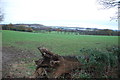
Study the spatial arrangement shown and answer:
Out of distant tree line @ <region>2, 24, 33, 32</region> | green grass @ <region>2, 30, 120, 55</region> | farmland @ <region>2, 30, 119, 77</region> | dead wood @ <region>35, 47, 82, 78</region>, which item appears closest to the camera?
dead wood @ <region>35, 47, 82, 78</region>

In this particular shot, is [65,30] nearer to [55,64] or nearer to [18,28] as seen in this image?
[18,28]

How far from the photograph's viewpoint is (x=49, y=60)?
465 centimetres

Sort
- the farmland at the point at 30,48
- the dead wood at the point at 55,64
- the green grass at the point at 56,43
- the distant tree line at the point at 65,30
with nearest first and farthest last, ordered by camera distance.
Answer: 1. the dead wood at the point at 55,64
2. the farmland at the point at 30,48
3. the green grass at the point at 56,43
4. the distant tree line at the point at 65,30

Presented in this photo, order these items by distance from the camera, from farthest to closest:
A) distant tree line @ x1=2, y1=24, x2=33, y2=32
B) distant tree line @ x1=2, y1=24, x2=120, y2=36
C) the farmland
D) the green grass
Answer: distant tree line @ x1=2, y1=24, x2=33, y2=32 → distant tree line @ x1=2, y1=24, x2=120, y2=36 → the green grass → the farmland

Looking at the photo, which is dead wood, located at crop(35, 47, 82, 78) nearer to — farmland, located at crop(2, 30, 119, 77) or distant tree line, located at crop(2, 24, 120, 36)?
farmland, located at crop(2, 30, 119, 77)

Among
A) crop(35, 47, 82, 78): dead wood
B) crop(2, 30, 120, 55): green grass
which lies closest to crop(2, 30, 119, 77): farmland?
crop(2, 30, 120, 55): green grass

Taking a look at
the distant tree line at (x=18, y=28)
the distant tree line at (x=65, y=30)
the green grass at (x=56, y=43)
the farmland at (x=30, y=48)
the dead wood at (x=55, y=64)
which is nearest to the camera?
the dead wood at (x=55, y=64)

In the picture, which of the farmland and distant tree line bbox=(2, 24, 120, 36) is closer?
the farmland

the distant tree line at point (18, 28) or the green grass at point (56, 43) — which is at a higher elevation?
the distant tree line at point (18, 28)

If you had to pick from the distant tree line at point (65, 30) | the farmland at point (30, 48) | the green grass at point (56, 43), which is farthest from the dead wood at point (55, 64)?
the distant tree line at point (65, 30)

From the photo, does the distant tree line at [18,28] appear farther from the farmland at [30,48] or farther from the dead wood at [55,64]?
the dead wood at [55,64]

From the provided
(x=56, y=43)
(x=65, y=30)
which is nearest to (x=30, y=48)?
(x=56, y=43)

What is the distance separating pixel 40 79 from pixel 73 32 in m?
33.1

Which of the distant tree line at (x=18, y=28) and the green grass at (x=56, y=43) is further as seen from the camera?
the distant tree line at (x=18, y=28)
